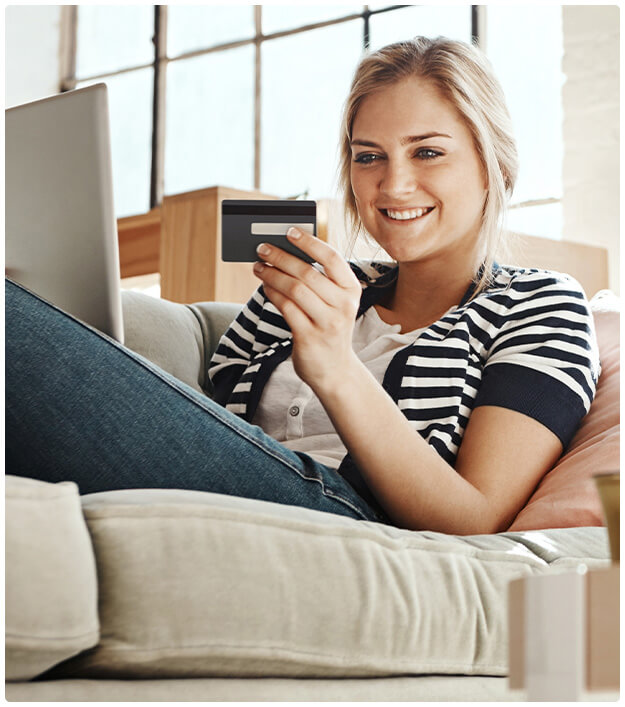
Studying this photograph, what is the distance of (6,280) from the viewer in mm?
907

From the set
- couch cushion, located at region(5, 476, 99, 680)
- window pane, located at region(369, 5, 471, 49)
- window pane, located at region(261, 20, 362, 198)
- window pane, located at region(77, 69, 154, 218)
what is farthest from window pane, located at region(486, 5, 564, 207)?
couch cushion, located at region(5, 476, 99, 680)

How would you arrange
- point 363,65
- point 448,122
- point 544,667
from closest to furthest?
point 544,667
point 448,122
point 363,65

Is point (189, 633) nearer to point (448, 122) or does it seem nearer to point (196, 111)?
point (448, 122)

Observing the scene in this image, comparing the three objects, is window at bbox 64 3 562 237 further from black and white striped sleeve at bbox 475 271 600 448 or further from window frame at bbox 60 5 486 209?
black and white striped sleeve at bbox 475 271 600 448

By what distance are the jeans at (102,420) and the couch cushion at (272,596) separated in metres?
0.16

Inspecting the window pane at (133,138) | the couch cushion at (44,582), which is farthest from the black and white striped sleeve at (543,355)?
the window pane at (133,138)

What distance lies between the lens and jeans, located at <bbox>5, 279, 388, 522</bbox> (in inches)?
33.4

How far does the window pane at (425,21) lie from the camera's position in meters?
4.00

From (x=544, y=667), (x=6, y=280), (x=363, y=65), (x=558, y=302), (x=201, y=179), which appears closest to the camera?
(x=544, y=667)

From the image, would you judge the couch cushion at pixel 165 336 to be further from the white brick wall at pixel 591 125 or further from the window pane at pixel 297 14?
the window pane at pixel 297 14

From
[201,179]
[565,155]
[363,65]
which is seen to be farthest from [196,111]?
[363,65]

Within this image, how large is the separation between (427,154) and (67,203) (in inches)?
22.0

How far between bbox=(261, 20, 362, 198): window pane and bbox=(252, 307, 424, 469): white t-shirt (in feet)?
9.59

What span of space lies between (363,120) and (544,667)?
1.05 meters
